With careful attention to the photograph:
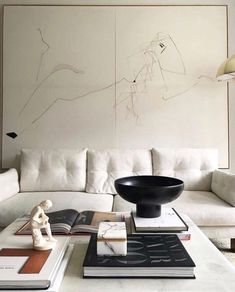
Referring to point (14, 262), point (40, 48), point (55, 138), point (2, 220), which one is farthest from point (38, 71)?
point (14, 262)

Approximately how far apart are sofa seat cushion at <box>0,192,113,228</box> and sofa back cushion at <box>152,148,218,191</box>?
0.58 meters

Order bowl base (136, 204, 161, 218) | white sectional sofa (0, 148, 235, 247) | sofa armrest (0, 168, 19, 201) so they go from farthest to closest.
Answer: white sectional sofa (0, 148, 235, 247), sofa armrest (0, 168, 19, 201), bowl base (136, 204, 161, 218)

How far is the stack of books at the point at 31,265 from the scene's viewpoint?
27.3 inches

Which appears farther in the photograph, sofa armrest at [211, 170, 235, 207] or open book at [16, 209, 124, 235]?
sofa armrest at [211, 170, 235, 207]

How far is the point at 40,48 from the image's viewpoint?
8.89 ft

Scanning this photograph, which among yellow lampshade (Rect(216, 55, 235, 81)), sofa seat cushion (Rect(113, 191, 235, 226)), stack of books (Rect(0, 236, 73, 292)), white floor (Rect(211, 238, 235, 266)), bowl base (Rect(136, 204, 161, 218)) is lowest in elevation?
white floor (Rect(211, 238, 235, 266))

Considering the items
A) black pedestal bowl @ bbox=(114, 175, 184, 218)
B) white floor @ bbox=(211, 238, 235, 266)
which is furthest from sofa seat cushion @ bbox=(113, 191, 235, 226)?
black pedestal bowl @ bbox=(114, 175, 184, 218)

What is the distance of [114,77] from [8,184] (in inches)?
55.3

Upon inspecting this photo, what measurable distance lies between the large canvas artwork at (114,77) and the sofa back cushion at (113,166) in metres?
0.21

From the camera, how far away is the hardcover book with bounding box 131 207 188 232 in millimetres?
1085

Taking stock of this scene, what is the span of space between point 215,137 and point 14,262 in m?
2.32

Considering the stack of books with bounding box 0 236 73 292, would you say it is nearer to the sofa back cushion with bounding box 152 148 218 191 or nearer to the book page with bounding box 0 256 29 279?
the book page with bounding box 0 256 29 279

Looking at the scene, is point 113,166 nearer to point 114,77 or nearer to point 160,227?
point 114,77

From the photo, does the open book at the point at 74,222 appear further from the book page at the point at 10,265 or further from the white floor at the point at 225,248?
the white floor at the point at 225,248
